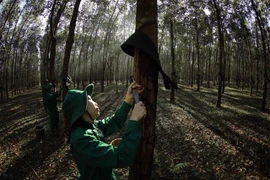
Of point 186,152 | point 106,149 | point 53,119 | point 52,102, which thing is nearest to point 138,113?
point 106,149

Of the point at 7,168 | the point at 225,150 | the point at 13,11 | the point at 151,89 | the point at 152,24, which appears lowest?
the point at 7,168

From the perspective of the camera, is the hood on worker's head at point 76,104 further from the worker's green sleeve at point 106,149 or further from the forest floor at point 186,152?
the forest floor at point 186,152

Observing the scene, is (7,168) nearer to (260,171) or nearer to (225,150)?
(225,150)

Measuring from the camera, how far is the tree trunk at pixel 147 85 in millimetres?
2541

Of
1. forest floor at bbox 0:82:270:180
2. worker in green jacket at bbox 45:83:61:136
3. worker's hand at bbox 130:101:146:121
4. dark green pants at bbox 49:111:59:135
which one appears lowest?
forest floor at bbox 0:82:270:180

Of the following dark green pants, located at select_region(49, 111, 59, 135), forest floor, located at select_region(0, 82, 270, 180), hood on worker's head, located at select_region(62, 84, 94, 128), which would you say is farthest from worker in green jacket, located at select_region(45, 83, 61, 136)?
hood on worker's head, located at select_region(62, 84, 94, 128)

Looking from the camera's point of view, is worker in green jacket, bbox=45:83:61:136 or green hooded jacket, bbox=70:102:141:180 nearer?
green hooded jacket, bbox=70:102:141:180

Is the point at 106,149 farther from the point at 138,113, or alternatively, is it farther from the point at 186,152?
the point at 186,152

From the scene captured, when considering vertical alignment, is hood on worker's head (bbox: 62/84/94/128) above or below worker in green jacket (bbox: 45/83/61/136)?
above

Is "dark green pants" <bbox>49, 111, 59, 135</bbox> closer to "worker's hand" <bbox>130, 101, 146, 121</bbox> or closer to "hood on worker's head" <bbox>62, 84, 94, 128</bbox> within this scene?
"hood on worker's head" <bbox>62, 84, 94, 128</bbox>

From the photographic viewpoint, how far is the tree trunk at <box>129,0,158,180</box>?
2.54 meters

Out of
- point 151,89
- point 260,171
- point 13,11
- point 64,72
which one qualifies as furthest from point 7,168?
point 13,11

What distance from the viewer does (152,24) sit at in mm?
2701

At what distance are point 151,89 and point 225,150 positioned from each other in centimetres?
572
